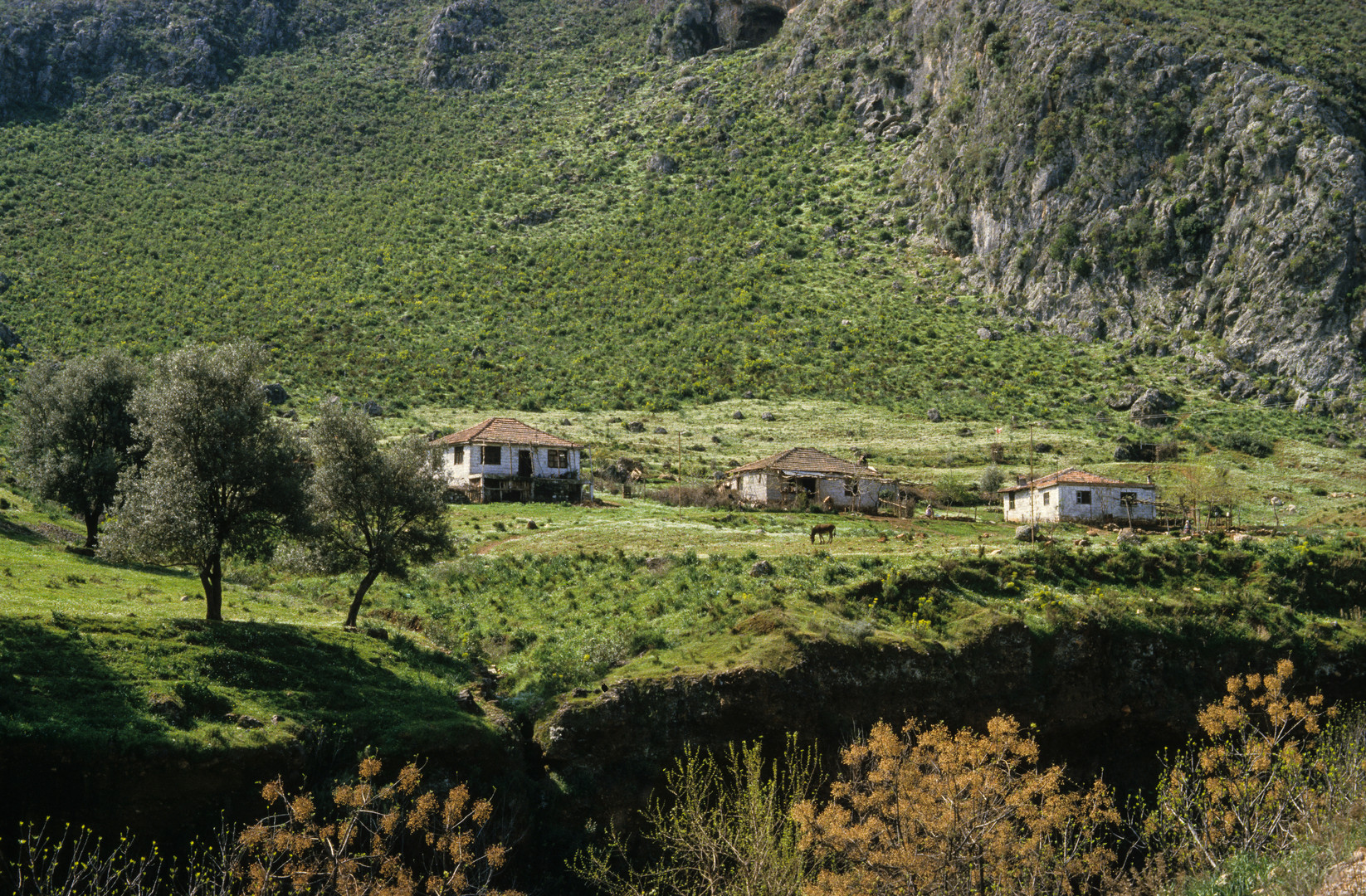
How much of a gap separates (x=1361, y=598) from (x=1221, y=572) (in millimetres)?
4472

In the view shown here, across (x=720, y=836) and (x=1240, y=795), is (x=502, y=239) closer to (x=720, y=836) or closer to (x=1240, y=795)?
(x=1240, y=795)

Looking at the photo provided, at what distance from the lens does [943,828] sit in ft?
58.9

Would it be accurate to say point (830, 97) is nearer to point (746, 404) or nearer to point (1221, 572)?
point (746, 404)

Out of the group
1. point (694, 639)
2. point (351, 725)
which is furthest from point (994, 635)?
point (351, 725)

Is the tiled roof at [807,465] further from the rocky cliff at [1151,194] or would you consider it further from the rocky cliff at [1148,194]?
the rocky cliff at [1151,194]

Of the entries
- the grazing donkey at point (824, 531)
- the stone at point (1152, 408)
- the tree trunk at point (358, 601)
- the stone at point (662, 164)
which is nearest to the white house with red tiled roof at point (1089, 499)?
the grazing donkey at point (824, 531)

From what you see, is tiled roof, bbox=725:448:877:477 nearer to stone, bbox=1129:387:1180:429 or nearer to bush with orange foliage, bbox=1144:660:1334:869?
bush with orange foliage, bbox=1144:660:1334:869

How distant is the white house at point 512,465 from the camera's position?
186 feet

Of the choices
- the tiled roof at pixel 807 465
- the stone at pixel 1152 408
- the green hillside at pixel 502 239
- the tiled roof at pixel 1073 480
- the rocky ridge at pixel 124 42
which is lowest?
the tiled roof at pixel 1073 480

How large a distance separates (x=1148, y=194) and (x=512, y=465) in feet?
254

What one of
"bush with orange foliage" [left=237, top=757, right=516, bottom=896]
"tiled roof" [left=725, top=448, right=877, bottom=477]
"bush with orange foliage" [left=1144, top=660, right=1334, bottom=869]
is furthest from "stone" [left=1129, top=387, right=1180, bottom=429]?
"bush with orange foliage" [left=237, top=757, right=516, bottom=896]

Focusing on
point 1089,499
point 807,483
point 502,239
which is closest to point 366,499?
point 807,483

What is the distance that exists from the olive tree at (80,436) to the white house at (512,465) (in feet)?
67.8

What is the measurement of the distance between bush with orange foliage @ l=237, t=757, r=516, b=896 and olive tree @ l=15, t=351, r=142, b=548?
21.8 meters
